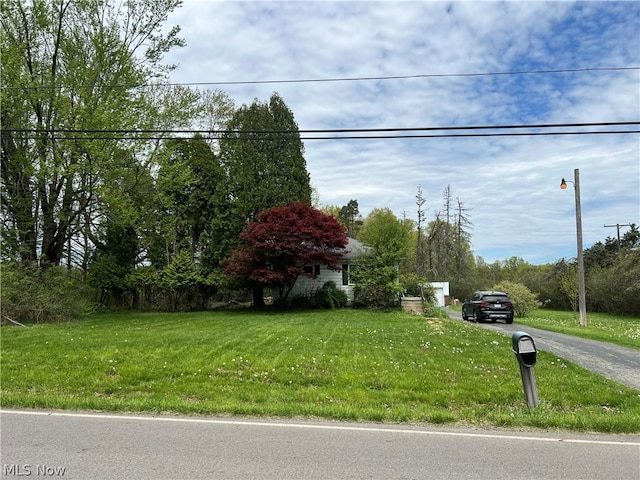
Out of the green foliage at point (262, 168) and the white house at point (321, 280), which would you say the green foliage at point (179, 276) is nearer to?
the green foliage at point (262, 168)

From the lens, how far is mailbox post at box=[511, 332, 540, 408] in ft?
19.7

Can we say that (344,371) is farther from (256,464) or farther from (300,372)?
(256,464)

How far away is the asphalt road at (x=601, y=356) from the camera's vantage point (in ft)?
28.8

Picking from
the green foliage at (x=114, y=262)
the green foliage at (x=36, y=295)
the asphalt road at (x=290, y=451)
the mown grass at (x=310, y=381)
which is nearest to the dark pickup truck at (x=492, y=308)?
the mown grass at (x=310, y=381)

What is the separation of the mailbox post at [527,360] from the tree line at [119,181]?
848 cm

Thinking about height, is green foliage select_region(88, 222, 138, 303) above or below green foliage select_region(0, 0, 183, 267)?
below

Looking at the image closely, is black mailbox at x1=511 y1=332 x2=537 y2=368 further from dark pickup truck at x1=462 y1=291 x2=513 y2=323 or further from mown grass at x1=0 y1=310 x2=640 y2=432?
Answer: dark pickup truck at x1=462 y1=291 x2=513 y2=323

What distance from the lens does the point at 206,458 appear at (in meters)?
4.40

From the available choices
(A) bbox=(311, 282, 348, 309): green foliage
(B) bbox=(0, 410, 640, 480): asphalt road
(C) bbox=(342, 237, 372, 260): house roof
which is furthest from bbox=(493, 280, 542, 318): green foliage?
(B) bbox=(0, 410, 640, 480): asphalt road

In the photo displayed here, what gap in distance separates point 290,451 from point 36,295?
51.7 ft

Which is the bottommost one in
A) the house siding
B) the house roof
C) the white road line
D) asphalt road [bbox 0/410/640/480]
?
the white road line

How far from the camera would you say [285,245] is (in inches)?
860

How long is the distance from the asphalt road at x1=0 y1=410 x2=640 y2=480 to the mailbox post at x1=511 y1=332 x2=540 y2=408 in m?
0.90

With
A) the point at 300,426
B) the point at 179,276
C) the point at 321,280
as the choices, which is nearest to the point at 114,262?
the point at 179,276
